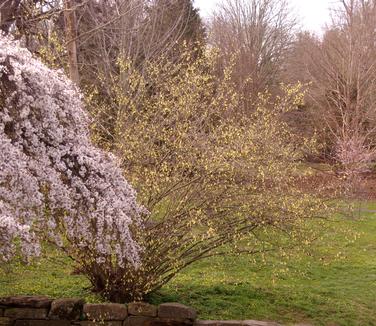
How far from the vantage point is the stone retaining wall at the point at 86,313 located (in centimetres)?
600

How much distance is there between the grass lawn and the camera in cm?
653

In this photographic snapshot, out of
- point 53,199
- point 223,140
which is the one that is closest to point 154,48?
point 223,140

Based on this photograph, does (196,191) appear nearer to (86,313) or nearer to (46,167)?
(86,313)

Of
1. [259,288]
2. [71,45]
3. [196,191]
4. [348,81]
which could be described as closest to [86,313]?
[196,191]

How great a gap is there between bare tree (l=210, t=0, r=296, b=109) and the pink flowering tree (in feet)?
60.0

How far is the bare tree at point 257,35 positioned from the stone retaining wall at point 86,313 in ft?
56.0

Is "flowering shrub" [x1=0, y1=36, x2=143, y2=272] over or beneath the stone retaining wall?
over

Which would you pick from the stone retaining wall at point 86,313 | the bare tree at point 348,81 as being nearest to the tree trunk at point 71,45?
the stone retaining wall at point 86,313

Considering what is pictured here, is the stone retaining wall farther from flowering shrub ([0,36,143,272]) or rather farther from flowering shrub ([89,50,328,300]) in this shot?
flowering shrub ([0,36,143,272])

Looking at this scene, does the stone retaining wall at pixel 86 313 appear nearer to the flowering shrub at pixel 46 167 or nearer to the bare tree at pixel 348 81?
the flowering shrub at pixel 46 167

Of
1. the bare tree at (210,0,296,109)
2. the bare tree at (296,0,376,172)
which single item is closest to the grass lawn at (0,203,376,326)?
the bare tree at (296,0,376,172)

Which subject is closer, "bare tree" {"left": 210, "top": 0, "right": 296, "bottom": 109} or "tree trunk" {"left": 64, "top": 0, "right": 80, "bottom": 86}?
"tree trunk" {"left": 64, "top": 0, "right": 80, "bottom": 86}

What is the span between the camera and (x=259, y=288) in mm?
7441

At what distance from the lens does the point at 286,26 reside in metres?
25.2
